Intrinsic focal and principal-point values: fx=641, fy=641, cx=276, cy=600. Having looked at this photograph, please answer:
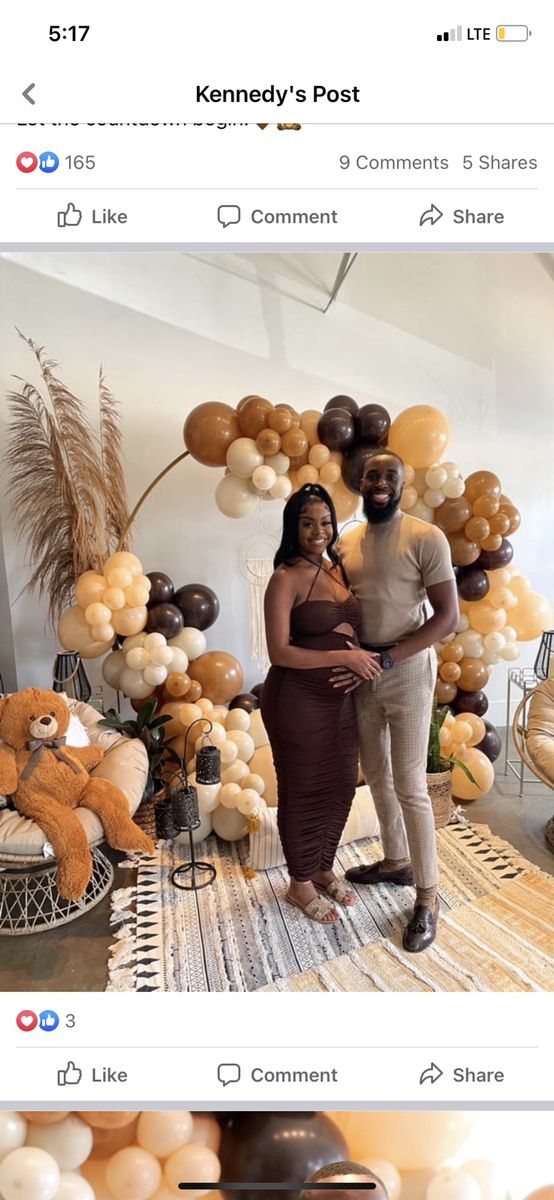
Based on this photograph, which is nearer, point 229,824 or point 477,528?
point 477,528

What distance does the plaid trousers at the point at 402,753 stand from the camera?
3.46 ft

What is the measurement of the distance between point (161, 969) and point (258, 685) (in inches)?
17.2

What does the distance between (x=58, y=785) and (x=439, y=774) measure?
91 cm

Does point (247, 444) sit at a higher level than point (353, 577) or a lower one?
higher

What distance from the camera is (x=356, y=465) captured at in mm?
941

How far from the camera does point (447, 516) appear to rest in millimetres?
1114

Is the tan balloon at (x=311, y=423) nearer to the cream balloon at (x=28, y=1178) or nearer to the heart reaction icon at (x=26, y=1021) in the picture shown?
the heart reaction icon at (x=26, y=1021)

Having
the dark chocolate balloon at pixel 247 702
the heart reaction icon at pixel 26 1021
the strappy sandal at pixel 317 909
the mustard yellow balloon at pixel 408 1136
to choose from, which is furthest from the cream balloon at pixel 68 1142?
the dark chocolate balloon at pixel 247 702
